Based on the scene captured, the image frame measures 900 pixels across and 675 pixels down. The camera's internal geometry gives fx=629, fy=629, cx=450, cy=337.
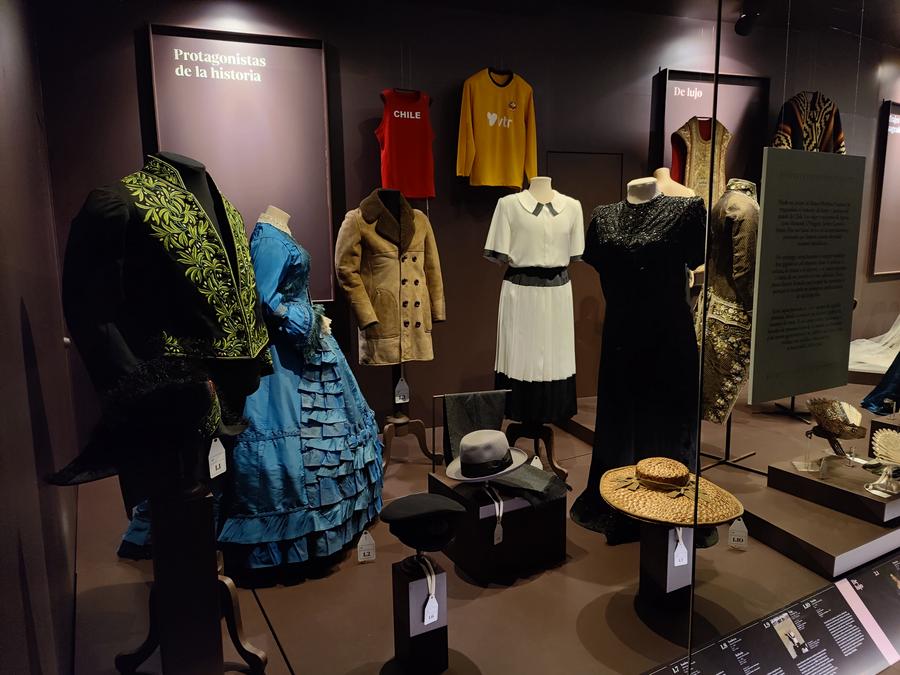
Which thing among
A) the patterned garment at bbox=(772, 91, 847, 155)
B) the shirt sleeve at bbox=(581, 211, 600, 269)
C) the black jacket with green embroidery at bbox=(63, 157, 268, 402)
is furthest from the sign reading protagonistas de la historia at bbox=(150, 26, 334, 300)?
the patterned garment at bbox=(772, 91, 847, 155)

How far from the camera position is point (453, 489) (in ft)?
8.26

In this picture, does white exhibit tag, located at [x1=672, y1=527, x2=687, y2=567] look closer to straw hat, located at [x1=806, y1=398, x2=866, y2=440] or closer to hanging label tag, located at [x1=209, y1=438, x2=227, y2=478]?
straw hat, located at [x1=806, y1=398, x2=866, y2=440]

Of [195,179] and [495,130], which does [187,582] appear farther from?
[495,130]

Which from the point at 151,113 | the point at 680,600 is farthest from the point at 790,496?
the point at 151,113

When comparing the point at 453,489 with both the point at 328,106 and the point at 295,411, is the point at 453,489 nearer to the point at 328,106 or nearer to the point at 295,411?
the point at 295,411

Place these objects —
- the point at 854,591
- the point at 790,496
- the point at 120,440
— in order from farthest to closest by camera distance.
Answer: the point at 790,496
the point at 854,591
the point at 120,440

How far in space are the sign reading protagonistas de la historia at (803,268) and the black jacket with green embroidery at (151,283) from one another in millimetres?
1298

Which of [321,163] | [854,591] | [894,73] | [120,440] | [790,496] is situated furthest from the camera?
[321,163]

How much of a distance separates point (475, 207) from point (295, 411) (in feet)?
7.35

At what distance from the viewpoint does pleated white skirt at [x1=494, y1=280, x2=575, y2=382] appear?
320 cm

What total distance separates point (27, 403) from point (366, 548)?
1.40 m

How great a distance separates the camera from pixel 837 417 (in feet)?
7.57

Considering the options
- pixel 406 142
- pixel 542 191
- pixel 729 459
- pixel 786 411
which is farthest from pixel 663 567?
pixel 406 142

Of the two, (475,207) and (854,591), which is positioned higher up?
(475,207)
